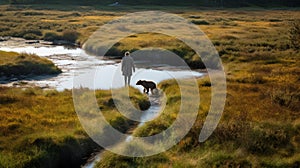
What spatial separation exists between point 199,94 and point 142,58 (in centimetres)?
2108

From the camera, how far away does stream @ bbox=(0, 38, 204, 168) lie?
Result: 31062 millimetres

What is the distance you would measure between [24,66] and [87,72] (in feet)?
18.5

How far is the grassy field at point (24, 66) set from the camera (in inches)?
1419

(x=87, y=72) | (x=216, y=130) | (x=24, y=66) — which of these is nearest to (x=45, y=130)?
(x=216, y=130)

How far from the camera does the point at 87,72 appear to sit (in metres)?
38.0

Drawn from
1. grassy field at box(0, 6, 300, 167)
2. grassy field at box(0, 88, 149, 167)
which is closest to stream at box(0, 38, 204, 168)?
grassy field at box(0, 88, 149, 167)

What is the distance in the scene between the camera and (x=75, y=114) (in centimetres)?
2141

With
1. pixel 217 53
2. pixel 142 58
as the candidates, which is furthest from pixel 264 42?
pixel 142 58

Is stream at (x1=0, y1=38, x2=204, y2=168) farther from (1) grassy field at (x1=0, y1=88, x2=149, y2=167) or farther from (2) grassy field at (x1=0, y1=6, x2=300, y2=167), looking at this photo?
(2) grassy field at (x1=0, y1=6, x2=300, y2=167)

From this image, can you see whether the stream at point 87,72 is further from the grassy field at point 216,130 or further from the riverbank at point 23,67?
the grassy field at point 216,130

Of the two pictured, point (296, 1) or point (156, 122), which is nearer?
point (156, 122)

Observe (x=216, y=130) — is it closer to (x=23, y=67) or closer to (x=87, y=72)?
(x=87, y=72)

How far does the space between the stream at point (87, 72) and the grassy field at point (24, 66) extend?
4.19 ft

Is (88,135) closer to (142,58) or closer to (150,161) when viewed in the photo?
(150,161)
